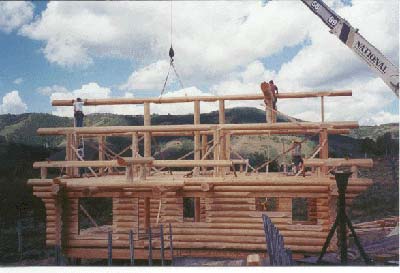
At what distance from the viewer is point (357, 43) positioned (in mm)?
15211

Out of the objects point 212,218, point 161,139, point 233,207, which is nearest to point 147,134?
point 212,218

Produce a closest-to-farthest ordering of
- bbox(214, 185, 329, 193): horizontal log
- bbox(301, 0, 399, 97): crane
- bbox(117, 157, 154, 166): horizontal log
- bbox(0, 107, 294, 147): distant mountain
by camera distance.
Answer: bbox(117, 157, 154, 166): horizontal log < bbox(214, 185, 329, 193): horizontal log < bbox(301, 0, 399, 97): crane < bbox(0, 107, 294, 147): distant mountain

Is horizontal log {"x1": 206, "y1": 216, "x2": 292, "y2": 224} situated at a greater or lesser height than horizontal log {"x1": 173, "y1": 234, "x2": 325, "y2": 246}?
greater

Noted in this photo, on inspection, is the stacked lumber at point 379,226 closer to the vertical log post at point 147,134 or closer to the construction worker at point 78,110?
the vertical log post at point 147,134

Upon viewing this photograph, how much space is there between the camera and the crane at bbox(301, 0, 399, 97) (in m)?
14.4

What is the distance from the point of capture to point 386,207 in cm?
2869

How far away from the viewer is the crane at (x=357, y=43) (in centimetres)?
1442

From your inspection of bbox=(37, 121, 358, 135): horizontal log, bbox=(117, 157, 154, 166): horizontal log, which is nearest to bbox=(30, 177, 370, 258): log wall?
bbox=(117, 157, 154, 166): horizontal log

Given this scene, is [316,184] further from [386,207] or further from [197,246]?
[386,207]

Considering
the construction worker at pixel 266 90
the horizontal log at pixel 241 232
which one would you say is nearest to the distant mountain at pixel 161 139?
the construction worker at pixel 266 90

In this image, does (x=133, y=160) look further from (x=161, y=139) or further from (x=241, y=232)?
(x=161, y=139)

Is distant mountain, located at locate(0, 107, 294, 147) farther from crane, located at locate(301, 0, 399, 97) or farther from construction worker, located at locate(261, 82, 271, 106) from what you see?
crane, located at locate(301, 0, 399, 97)

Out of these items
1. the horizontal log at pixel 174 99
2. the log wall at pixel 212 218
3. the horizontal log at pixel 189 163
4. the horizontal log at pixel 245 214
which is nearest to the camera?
the horizontal log at pixel 189 163
